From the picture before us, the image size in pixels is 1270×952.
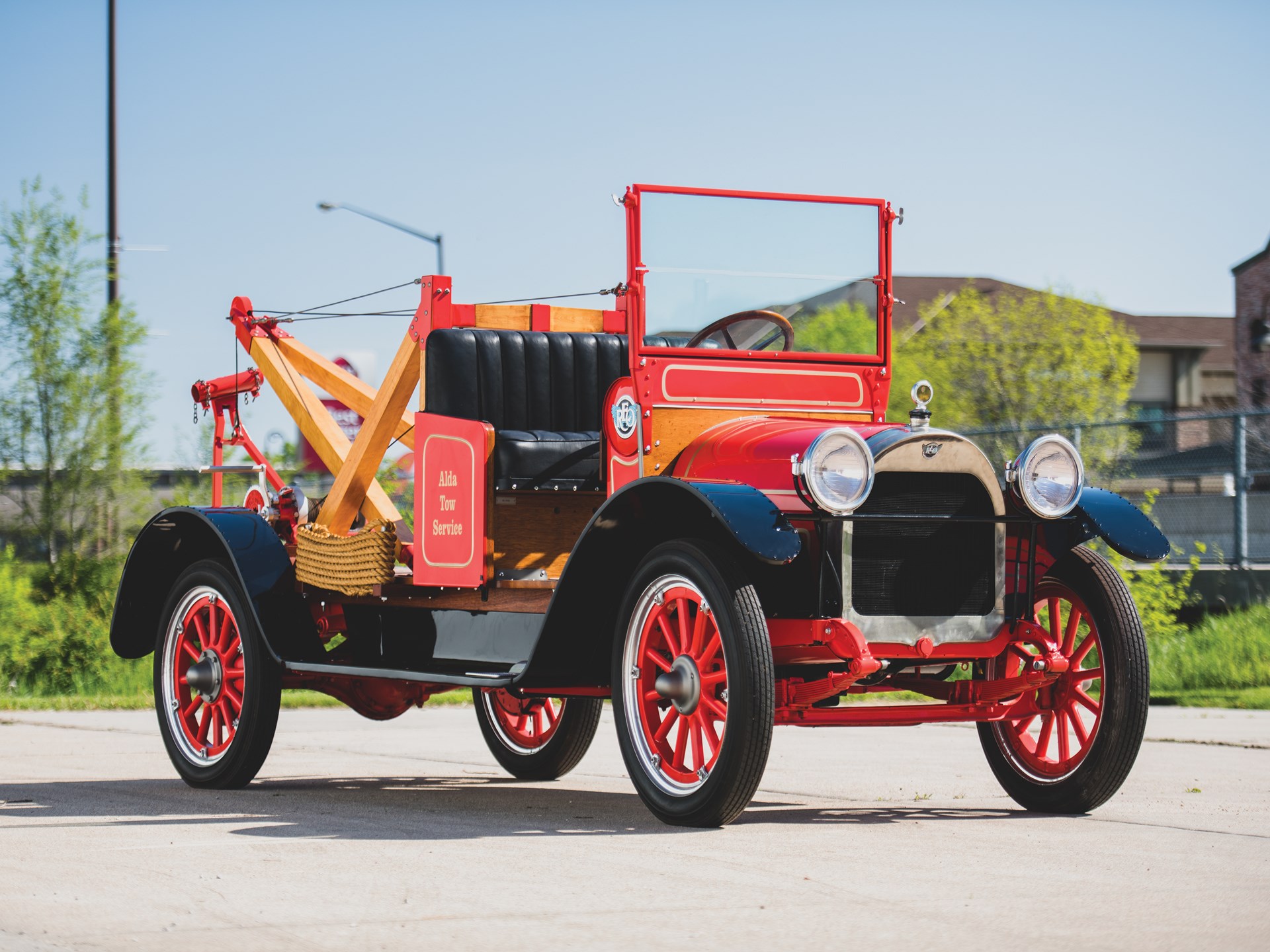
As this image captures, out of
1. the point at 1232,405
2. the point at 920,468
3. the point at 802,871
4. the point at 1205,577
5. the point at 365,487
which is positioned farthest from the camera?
the point at 1232,405

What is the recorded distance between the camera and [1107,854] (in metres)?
5.96

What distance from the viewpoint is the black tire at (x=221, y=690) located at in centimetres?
824

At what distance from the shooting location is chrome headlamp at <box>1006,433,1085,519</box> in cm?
683

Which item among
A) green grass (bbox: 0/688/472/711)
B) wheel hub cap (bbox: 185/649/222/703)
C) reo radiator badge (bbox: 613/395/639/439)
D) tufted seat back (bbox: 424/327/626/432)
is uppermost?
tufted seat back (bbox: 424/327/626/432)

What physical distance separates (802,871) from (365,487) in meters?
3.94

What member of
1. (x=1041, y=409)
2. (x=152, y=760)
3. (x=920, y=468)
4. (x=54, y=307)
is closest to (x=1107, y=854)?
(x=920, y=468)

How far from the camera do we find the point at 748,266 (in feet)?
26.0

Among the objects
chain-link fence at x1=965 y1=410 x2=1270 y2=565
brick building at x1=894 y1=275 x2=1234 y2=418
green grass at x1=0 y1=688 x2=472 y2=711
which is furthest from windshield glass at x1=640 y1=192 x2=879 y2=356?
brick building at x1=894 y1=275 x2=1234 y2=418

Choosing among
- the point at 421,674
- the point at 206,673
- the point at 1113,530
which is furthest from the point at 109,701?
the point at 1113,530

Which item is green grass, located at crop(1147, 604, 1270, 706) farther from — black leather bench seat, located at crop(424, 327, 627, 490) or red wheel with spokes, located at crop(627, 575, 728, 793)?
red wheel with spokes, located at crop(627, 575, 728, 793)

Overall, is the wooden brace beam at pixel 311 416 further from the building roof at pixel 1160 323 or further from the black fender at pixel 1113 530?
the building roof at pixel 1160 323

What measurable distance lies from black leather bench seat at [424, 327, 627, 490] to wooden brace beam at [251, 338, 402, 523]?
798mm

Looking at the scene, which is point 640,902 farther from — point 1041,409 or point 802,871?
point 1041,409

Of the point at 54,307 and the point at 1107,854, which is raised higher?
the point at 54,307
